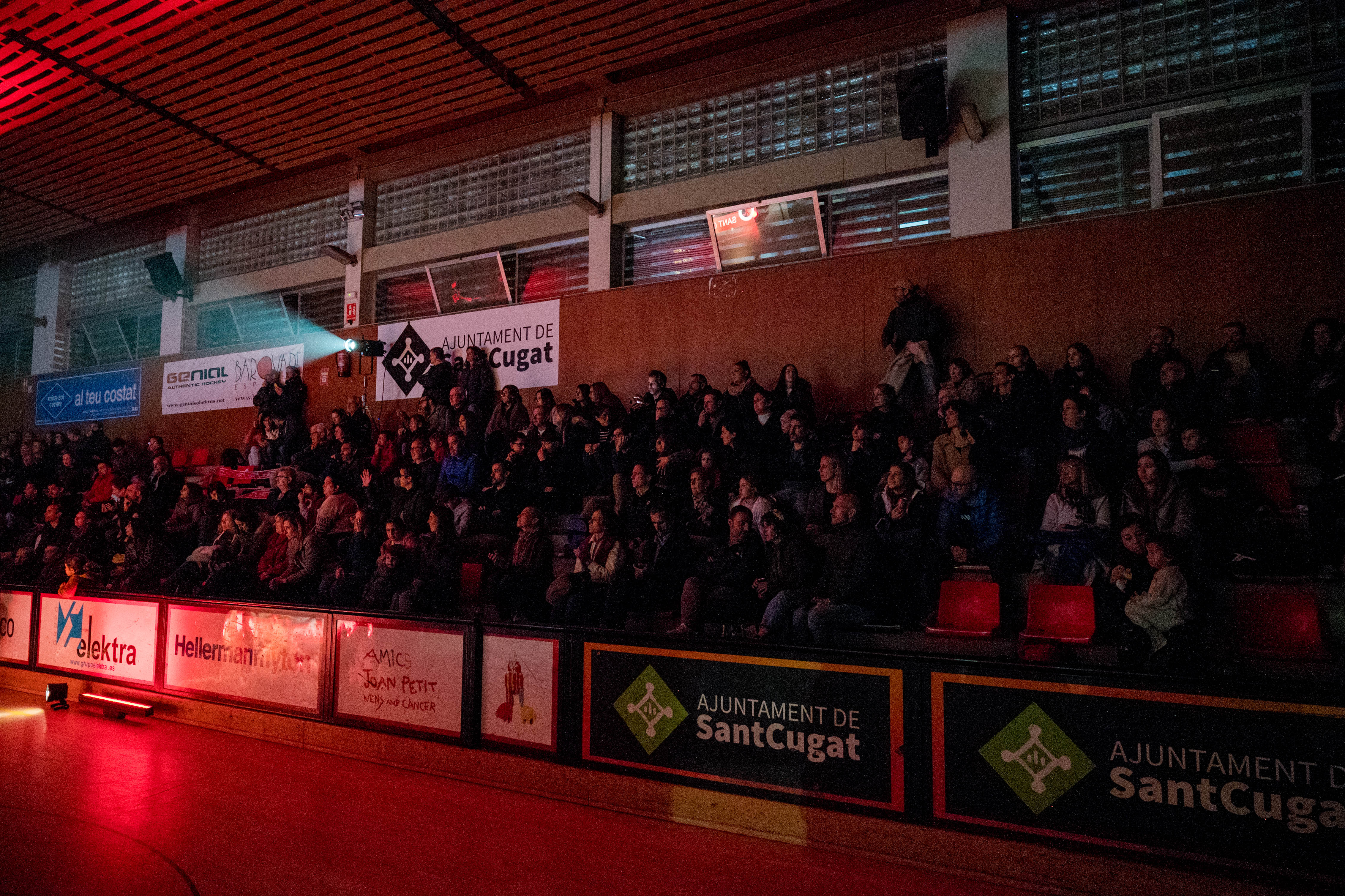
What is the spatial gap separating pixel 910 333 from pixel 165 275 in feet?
48.6

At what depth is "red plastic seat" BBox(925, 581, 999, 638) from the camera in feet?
19.9

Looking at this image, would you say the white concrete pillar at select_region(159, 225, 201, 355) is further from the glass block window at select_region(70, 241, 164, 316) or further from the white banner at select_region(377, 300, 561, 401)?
the white banner at select_region(377, 300, 561, 401)

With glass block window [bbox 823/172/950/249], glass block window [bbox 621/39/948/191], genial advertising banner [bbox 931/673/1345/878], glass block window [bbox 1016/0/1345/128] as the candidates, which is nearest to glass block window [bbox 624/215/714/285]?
glass block window [bbox 621/39/948/191]

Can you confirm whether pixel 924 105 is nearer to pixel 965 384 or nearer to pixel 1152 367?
pixel 965 384

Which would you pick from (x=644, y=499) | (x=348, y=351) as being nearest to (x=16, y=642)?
(x=348, y=351)

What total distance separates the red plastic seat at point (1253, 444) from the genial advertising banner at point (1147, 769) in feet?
13.0

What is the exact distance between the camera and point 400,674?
638 centimetres

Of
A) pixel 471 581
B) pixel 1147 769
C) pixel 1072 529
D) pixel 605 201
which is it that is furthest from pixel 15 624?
pixel 1147 769

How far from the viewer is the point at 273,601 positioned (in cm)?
754

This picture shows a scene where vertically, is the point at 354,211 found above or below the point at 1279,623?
above

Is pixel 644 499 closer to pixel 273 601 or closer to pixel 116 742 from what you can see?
pixel 273 601

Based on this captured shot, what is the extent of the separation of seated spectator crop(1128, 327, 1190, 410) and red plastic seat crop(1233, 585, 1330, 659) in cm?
246

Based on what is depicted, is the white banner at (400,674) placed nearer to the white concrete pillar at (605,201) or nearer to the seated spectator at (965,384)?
the seated spectator at (965,384)

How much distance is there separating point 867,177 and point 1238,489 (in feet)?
19.7
